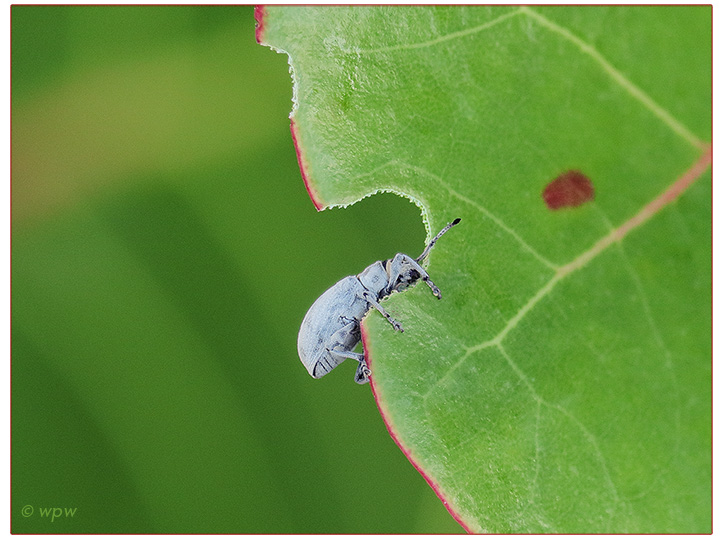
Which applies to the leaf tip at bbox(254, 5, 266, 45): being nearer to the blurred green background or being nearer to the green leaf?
the green leaf

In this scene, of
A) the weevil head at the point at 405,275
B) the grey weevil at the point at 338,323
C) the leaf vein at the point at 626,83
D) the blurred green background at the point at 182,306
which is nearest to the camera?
the leaf vein at the point at 626,83

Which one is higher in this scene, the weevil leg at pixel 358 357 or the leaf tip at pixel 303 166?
the leaf tip at pixel 303 166

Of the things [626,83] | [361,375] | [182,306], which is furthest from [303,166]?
[182,306]

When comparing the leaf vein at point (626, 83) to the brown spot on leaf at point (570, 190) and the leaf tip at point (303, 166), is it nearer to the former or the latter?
the brown spot on leaf at point (570, 190)

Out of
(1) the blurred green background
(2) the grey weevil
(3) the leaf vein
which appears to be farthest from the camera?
(1) the blurred green background

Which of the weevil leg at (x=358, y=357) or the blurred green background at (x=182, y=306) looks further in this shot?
the blurred green background at (x=182, y=306)

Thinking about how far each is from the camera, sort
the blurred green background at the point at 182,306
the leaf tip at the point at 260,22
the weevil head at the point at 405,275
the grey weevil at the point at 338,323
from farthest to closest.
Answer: the blurred green background at the point at 182,306
the grey weevil at the point at 338,323
the weevil head at the point at 405,275
the leaf tip at the point at 260,22

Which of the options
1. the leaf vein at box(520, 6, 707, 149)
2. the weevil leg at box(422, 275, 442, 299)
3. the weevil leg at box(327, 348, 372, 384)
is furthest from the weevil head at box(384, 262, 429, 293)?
the leaf vein at box(520, 6, 707, 149)

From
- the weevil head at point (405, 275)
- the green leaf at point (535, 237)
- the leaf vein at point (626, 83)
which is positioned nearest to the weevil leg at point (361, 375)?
the weevil head at point (405, 275)
